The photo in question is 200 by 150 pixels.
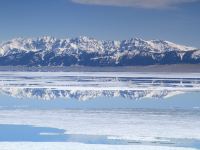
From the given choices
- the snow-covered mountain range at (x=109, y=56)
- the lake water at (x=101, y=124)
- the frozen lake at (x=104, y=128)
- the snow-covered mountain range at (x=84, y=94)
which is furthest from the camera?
the snow-covered mountain range at (x=109, y=56)

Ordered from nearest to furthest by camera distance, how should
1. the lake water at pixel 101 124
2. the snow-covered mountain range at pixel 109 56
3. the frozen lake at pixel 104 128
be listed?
the lake water at pixel 101 124 → the frozen lake at pixel 104 128 → the snow-covered mountain range at pixel 109 56

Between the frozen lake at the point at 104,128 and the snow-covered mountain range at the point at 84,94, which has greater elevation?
the snow-covered mountain range at the point at 84,94

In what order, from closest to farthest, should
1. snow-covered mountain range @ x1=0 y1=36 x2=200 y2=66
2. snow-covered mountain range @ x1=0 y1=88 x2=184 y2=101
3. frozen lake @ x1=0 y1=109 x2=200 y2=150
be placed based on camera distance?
frozen lake @ x1=0 y1=109 x2=200 y2=150, snow-covered mountain range @ x1=0 y1=88 x2=184 y2=101, snow-covered mountain range @ x1=0 y1=36 x2=200 y2=66

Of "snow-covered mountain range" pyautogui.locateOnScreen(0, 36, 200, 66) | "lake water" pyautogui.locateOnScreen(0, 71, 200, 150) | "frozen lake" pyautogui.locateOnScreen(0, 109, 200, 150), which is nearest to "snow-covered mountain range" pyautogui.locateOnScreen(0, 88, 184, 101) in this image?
"lake water" pyautogui.locateOnScreen(0, 71, 200, 150)

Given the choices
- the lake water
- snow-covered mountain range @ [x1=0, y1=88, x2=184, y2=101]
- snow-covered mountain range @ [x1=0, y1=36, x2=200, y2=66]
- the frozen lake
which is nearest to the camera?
the lake water

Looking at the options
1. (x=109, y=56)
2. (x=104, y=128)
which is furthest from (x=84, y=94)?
(x=109, y=56)

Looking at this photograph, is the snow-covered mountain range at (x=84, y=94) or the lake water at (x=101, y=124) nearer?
the lake water at (x=101, y=124)

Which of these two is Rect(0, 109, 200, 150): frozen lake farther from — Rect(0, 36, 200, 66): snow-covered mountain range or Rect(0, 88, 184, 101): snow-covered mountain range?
Rect(0, 36, 200, 66): snow-covered mountain range

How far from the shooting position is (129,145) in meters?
9.91

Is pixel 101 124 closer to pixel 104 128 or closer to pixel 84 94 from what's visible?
pixel 104 128

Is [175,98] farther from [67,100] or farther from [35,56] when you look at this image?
[35,56]

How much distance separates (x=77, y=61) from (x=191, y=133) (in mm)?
102455

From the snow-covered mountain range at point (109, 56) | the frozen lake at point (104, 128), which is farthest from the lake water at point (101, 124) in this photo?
the snow-covered mountain range at point (109, 56)

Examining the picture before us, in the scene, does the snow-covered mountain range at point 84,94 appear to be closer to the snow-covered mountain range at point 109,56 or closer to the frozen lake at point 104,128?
the frozen lake at point 104,128
